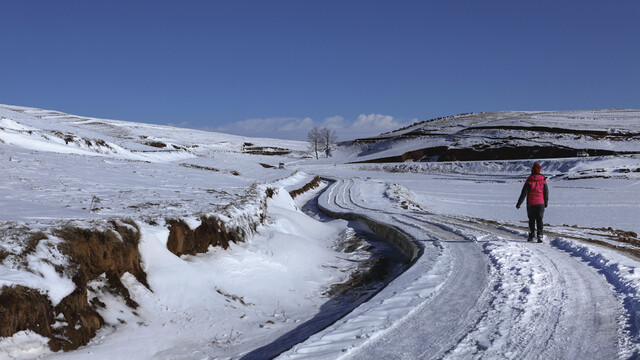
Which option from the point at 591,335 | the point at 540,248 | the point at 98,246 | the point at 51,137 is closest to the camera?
the point at 591,335

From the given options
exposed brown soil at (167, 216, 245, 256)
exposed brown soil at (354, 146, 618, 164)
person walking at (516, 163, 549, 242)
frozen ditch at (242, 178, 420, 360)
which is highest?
exposed brown soil at (354, 146, 618, 164)

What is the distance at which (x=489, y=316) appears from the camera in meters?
4.89

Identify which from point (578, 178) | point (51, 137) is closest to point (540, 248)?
point (51, 137)

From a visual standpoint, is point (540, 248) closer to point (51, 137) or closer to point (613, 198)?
point (613, 198)

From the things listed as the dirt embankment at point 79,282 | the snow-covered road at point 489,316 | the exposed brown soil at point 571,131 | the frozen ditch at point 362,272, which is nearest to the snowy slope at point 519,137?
the exposed brown soil at point 571,131

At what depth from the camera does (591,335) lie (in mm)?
4281

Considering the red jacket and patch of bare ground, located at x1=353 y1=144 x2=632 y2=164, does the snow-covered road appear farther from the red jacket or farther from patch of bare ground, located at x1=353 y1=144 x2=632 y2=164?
patch of bare ground, located at x1=353 y1=144 x2=632 y2=164

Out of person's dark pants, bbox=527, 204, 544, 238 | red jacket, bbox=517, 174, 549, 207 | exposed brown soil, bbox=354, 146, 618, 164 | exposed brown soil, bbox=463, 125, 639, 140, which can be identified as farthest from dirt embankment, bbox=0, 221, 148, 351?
exposed brown soil, bbox=463, 125, 639, 140

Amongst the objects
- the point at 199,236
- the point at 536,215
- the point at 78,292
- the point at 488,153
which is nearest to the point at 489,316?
the point at 78,292

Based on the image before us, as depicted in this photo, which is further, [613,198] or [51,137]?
[51,137]

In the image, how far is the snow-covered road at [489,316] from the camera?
4043 mm

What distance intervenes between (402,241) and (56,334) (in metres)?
9.04

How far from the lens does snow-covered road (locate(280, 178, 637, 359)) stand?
404 cm

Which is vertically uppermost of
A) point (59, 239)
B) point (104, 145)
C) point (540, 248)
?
point (104, 145)
